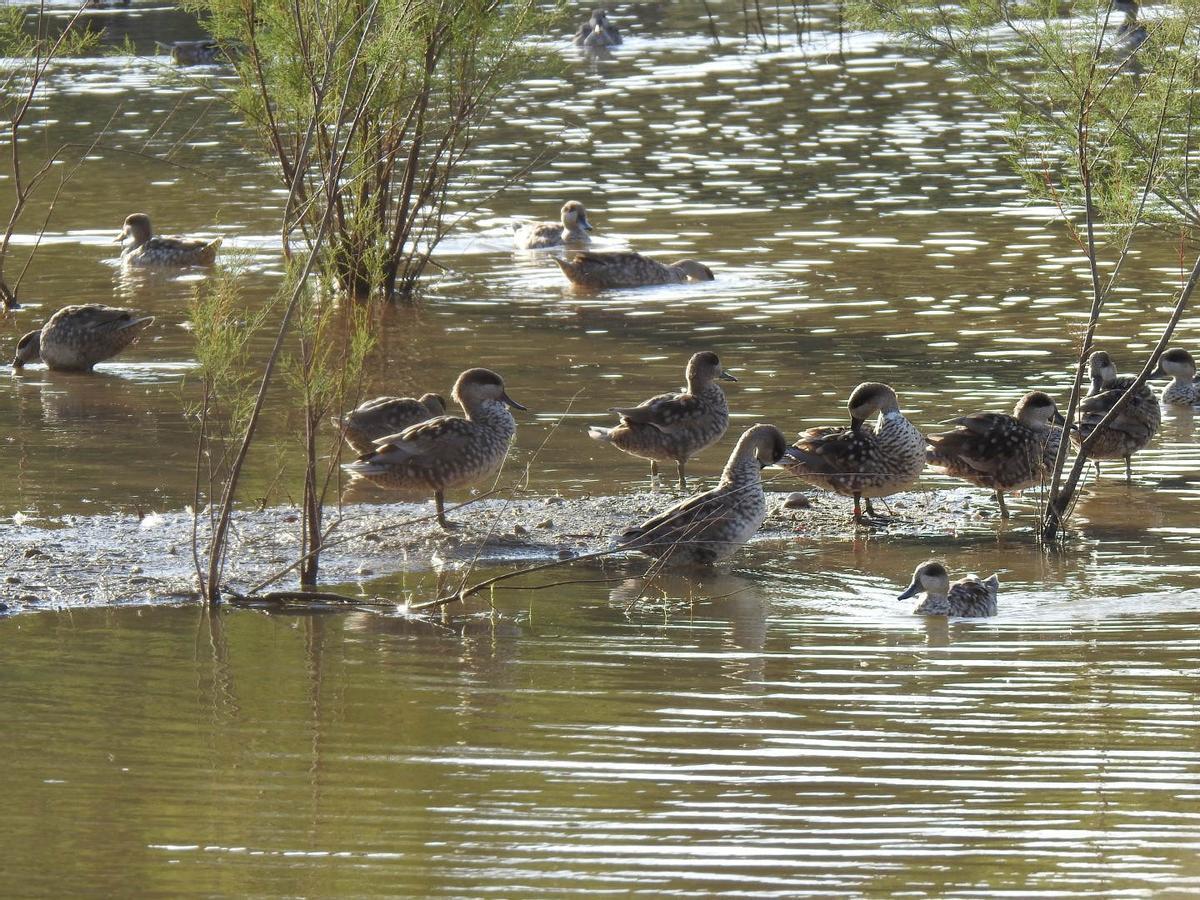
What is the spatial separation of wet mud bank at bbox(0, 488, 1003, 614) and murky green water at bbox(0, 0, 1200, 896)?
29 centimetres

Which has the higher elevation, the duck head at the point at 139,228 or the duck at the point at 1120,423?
the duck head at the point at 139,228

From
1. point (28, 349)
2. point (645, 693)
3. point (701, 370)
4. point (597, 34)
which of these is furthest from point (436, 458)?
point (597, 34)

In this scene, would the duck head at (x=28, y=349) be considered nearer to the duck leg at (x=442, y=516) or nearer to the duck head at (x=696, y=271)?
the duck leg at (x=442, y=516)

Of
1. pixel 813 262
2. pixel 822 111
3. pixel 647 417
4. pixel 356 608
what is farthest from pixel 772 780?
pixel 822 111

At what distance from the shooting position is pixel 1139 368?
48.6 feet

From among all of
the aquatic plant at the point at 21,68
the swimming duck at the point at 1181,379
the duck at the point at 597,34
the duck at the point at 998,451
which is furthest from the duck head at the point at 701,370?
the duck at the point at 597,34

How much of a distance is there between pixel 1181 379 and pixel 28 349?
922cm

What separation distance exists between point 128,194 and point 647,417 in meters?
14.8

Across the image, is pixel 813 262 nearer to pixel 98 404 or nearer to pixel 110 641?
pixel 98 404

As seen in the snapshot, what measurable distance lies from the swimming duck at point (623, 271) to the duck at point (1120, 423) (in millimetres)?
6868

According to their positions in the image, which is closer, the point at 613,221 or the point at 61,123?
the point at 613,221

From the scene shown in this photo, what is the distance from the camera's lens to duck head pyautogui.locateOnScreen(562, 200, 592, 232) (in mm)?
20906

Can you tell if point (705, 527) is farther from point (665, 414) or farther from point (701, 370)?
point (701, 370)

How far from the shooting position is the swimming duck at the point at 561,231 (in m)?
20.9
